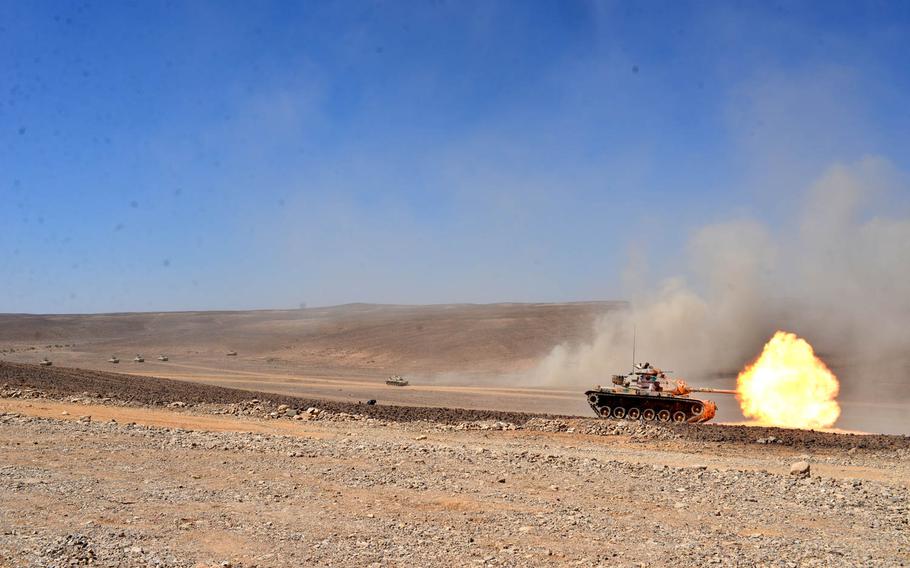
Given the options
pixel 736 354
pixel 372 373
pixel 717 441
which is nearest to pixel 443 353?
pixel 372 373

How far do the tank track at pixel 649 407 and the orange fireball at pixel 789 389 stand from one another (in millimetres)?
3327

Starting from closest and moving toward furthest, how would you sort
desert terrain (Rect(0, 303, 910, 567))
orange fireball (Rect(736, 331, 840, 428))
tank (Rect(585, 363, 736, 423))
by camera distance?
desert terrain (Rect(0, 303, 910, 567)) < tank (Rect(585, 363, 736, 423)) < orange fireball (Rect(736, 331, 840, 428))

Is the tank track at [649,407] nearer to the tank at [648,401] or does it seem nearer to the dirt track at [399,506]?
the tank at [648,401]

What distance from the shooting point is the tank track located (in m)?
32.4

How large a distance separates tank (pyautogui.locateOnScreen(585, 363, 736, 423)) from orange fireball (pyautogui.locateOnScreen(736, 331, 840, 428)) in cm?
289

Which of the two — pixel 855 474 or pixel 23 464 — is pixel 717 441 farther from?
pixel 23 464

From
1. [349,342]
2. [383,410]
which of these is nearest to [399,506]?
[383,410]

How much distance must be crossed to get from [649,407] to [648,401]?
25 cm

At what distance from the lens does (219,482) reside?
13.2 meters

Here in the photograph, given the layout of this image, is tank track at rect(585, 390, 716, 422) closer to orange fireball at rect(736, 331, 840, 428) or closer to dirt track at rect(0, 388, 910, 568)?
orange fireball at rect(736, 331, 840, 428)

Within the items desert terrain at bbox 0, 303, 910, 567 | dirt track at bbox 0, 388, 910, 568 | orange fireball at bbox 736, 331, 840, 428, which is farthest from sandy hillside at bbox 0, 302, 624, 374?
dirt track at bbox 0, 388, 910, 568

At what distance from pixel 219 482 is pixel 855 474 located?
13.7 metres

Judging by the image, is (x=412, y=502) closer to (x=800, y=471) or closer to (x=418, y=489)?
(x=418, y=489)

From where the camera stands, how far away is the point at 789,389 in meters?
34.5
